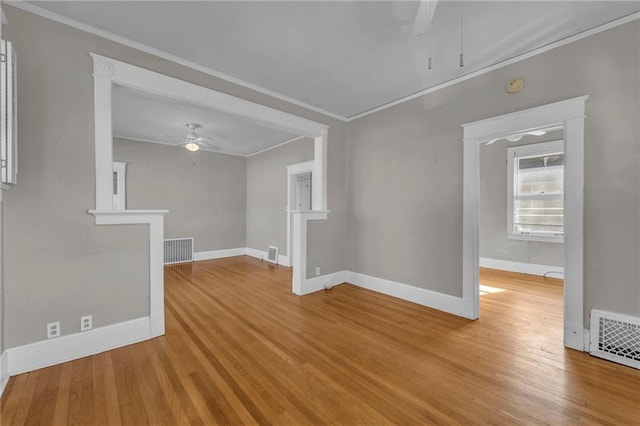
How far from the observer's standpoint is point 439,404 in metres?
1.61

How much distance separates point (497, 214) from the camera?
5.18 metres

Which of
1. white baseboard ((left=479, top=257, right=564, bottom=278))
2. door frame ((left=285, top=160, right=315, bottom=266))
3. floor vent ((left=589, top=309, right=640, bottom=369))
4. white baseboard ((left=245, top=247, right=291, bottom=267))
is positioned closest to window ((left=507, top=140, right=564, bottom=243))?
white baseboard ((left=479, top=257, right=564, bottom=278))

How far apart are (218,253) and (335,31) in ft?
18.4

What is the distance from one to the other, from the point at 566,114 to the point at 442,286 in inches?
81.9

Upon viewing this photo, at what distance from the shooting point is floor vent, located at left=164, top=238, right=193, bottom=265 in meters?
5.67

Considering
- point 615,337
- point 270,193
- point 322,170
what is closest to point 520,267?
point 615,337

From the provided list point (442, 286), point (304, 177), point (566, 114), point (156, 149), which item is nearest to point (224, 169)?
point (156, 149)

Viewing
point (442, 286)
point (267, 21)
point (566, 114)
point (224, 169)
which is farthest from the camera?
point (224, 169)

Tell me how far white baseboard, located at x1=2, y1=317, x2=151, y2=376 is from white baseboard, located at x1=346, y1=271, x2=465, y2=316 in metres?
2.80

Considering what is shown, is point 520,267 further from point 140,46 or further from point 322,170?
point 140,46

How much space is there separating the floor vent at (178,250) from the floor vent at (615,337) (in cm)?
656

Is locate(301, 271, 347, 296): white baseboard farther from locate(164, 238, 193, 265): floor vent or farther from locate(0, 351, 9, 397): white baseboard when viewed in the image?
locate(164, 238, 193, 265): floor vent

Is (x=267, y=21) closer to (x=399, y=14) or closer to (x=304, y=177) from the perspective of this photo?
(x=399, y=14)

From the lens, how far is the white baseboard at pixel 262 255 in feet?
18.3
